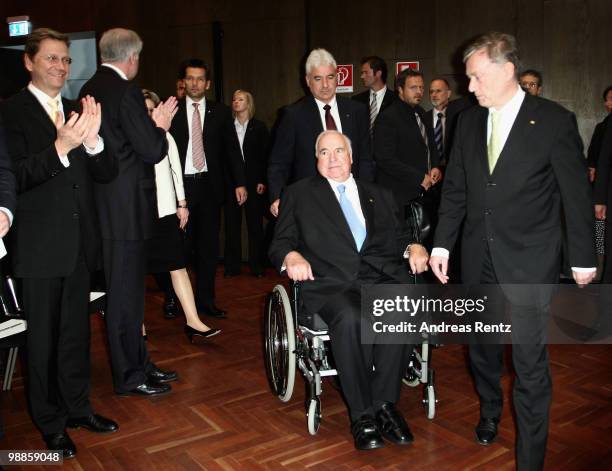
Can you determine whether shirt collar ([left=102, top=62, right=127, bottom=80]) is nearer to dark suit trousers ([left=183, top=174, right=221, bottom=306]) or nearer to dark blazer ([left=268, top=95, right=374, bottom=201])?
dark blazer ([left=268, top=95, right=374, bottom=201])

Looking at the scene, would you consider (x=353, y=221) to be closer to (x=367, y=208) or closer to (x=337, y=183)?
(x=367, y=208)

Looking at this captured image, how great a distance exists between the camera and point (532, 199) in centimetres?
248

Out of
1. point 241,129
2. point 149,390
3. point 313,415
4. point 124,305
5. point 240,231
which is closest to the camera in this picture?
point 313,415

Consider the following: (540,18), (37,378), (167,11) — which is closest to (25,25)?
(167,11)

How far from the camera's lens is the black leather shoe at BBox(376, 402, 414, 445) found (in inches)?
113

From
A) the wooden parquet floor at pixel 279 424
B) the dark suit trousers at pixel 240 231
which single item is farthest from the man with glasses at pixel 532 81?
the dark suit trousers at pixel 240 231

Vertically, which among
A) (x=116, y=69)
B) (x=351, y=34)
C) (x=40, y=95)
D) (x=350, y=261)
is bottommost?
(x=350, y=261)

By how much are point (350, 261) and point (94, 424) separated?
1.46 m

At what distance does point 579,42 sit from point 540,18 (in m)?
0.44

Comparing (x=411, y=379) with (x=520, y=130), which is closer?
(x=520, y=130)

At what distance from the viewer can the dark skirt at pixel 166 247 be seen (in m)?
4.04

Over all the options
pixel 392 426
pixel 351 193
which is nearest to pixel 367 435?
pixel 392 426

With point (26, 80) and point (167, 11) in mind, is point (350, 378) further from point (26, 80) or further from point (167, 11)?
point (26, 80)

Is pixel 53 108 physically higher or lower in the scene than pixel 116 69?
lower
